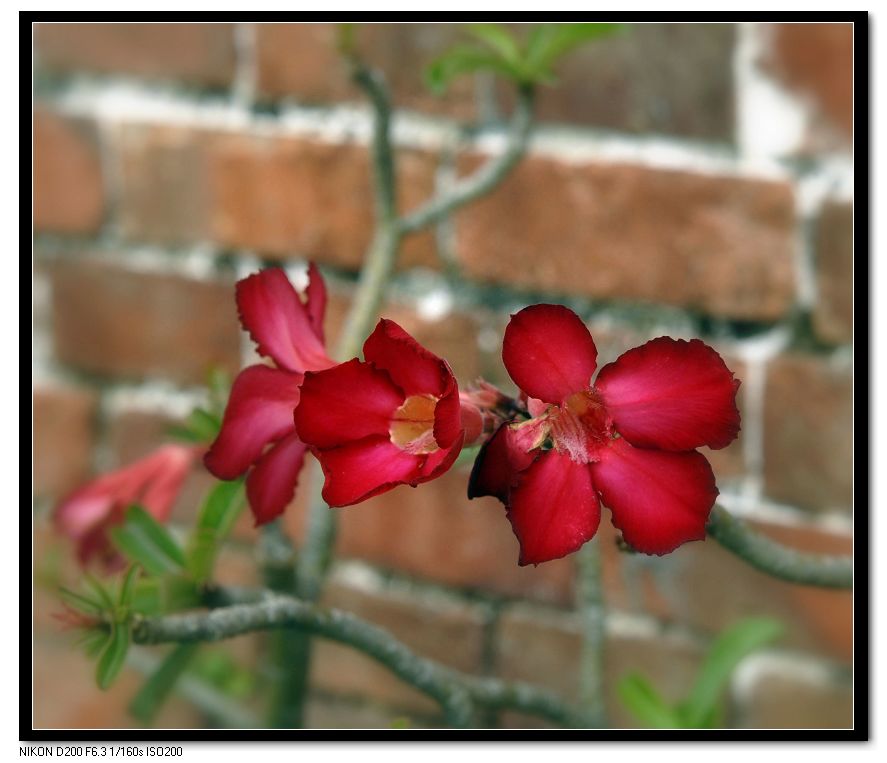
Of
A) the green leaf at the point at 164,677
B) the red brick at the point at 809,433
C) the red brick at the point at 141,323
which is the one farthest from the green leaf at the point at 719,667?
the red brick at the point at 141,323

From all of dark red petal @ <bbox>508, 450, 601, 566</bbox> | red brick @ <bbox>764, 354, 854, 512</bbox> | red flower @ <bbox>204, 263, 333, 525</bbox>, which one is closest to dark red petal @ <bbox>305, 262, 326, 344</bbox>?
red flower @ <bbox>204, 263, 333, 525</bbox>

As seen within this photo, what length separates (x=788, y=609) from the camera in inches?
23.4

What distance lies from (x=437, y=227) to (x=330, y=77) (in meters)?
0.12

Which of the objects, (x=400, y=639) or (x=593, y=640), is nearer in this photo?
(x=593, y=640)

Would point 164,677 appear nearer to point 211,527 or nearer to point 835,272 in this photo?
point 211,527

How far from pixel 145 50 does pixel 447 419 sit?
0.48 m

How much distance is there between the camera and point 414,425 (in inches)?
10.0

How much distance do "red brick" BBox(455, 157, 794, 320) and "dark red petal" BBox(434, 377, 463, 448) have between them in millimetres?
360

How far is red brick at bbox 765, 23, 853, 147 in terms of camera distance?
20.4 inches

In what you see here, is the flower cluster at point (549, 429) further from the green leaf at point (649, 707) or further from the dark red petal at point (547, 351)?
the green leaf at point (649, 707)

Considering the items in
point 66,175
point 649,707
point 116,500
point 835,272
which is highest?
point 66,175

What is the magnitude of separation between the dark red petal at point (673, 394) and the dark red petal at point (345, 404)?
Result: 6 cm

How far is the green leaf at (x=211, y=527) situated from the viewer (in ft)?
1.12

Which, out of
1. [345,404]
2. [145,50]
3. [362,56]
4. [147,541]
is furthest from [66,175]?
[345,404]
